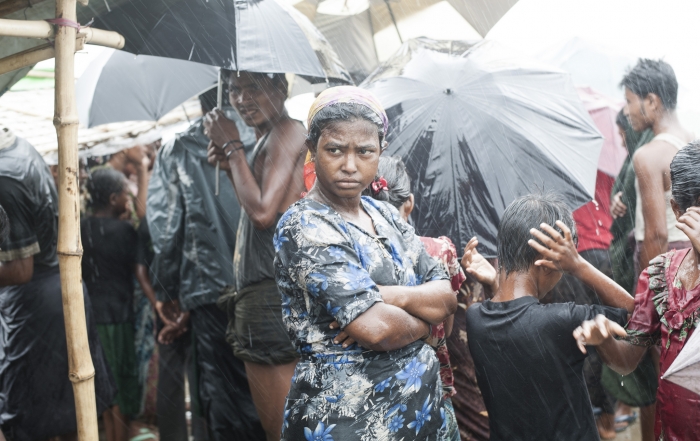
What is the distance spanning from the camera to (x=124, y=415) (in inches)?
220

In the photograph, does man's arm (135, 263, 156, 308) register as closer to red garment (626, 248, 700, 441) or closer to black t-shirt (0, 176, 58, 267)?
black t-shirt (0, 176, 58, 267)

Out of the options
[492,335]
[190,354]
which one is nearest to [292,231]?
[492,335]

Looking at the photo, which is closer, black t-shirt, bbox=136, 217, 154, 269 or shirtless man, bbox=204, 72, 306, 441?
shirtless man, bbox=204, 72, 306, 441

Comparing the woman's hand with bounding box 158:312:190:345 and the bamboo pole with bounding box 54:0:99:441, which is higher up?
the bamboo pole with bounding box 54:0:99:441

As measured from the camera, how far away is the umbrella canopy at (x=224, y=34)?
3.71 m

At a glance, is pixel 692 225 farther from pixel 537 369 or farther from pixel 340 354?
pixel 340 354

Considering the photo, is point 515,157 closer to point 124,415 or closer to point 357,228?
point 357,228

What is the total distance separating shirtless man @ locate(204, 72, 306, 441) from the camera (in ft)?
13.0

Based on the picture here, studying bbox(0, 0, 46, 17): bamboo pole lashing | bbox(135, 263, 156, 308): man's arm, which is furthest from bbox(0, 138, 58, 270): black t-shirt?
bbox(135, 263, 156, 308): man's arm

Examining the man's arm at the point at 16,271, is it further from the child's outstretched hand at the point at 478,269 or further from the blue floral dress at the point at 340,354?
the child's outstretched hand at the point at 478,269

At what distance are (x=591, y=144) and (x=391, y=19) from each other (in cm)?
505

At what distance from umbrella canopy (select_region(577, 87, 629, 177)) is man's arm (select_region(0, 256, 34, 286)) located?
14.3 ft

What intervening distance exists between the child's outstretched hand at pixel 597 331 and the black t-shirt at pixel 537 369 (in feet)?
0.35

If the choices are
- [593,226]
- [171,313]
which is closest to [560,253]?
[593,226]
